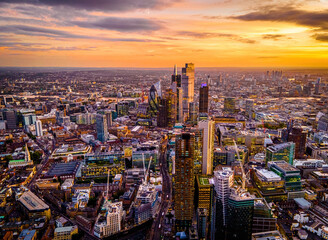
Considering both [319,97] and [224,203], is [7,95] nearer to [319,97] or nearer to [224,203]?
[224,203]

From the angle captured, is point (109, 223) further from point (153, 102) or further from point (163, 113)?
point (153, 102)

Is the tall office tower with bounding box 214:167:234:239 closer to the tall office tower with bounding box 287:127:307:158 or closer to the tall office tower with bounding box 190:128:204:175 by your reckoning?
the tall office tower with bounding box 190:128:204:175

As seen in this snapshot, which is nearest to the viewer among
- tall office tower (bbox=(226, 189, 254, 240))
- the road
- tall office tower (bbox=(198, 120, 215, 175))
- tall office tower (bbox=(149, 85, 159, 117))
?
tall office tower (bbox=(226, 189, 254, 240))

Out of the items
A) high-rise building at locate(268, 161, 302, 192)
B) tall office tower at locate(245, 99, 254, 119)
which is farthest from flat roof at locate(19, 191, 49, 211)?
tall office tower at locate(245, 99, 254, 119)

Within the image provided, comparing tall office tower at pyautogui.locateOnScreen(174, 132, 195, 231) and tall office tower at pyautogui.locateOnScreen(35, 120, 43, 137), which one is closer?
tall office tower at pyautogui.locateOnScreen(174, 132, 195, 231)

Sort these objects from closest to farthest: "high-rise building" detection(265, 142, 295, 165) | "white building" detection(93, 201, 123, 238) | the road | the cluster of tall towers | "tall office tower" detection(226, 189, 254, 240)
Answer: "tall office tower" detection(226, 189, 254, 240) → "white building" detection(93, 201, 123, 238) → the road → "high-rise building" detection(265, 142, 295, 165) → the cluster of tall towers

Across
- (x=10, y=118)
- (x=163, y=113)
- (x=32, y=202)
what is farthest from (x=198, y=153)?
(x=10, y=118)
